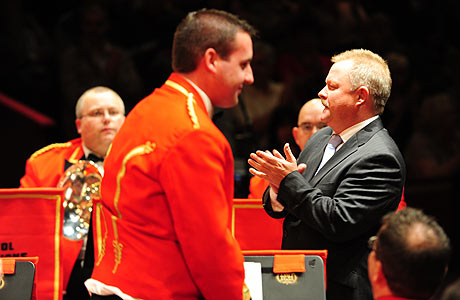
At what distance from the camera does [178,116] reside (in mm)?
2449

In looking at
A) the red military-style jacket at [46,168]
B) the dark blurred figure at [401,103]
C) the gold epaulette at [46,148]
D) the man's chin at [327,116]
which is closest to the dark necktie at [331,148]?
the man's chin at [327,116]

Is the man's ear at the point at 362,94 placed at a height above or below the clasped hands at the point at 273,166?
above

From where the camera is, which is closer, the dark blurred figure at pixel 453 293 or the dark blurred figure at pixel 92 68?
the dark blurred figure at pixel 453 293

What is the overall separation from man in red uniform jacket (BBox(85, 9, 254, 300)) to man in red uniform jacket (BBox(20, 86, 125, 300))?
1728 mm

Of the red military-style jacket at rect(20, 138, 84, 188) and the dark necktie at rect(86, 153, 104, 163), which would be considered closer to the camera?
the red military-style jacket at rect(20, 138, 84, 188)

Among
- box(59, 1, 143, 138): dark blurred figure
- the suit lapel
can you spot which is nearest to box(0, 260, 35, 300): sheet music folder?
the suit lapel

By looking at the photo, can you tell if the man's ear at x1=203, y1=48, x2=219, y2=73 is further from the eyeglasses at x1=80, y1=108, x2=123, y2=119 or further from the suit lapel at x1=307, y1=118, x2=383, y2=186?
the eyeglasses at x1=80, y1=108, x2=123, y2=119

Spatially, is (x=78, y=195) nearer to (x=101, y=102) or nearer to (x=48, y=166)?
(x=48, y=166)

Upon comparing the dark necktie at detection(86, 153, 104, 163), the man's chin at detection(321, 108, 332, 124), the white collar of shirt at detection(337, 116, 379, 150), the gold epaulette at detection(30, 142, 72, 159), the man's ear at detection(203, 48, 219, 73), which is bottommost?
the dark necktie at detection(86, 153, 104, 163)

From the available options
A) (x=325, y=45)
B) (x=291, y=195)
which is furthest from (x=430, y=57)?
(x=291, y=195)

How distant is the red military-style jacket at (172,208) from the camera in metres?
2.35

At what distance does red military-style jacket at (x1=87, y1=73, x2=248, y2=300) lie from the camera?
7.72ft

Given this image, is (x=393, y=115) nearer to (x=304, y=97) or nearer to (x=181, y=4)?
(x=304, y=97)

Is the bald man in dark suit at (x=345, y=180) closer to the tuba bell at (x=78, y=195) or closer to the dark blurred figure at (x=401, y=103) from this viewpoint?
the tuba bell at (x=78, y=195)
